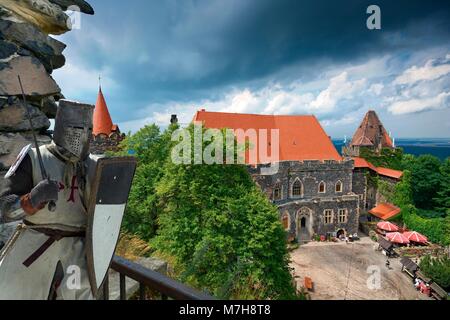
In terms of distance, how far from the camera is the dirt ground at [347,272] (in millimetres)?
14867

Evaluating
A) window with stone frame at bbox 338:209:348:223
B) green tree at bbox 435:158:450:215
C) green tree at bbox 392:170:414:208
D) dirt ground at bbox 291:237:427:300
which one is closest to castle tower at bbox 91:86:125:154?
dirt ground at bbox 291:237:427:300

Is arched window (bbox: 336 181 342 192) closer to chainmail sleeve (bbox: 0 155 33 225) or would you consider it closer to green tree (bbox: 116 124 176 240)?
green tree (bbox: 116 124 176 240)

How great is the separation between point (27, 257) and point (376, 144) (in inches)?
1282

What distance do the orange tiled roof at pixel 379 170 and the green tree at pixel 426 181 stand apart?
2.63 meters

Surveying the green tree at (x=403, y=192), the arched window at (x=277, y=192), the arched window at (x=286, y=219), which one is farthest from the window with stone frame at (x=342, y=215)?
the green tree at (x=403, y=192)

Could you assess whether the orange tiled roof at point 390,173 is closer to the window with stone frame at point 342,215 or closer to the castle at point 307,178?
the castle at point 307,178

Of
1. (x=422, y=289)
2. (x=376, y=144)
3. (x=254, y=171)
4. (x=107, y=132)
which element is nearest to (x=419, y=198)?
(x=376, y=144)

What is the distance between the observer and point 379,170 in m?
27.8

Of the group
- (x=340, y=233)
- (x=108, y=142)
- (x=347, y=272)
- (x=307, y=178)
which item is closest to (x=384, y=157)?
(x=340, y=233)

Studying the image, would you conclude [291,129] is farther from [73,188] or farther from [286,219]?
[73,188]

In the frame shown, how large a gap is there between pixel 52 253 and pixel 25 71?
7.33 ft

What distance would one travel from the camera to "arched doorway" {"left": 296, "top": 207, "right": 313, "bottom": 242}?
22047 mm
